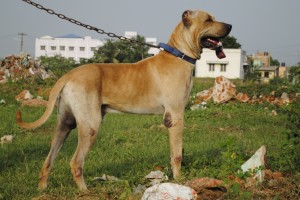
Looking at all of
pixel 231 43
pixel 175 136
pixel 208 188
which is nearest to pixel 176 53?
pixel 175 136

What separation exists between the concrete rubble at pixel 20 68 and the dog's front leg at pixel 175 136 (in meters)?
17.1

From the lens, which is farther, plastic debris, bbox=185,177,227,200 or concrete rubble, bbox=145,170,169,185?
concrete rubble, bbox=145,170,169,185

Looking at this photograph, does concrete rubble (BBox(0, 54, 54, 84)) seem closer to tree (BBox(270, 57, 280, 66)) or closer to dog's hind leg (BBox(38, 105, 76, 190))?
dog's hind leg (BBox(38, 105, 76, 190))

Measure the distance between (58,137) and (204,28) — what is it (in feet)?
8.15

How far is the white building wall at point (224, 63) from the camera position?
6956 centimetres

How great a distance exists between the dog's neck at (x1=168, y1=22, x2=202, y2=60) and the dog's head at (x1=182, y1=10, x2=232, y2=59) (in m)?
0.05

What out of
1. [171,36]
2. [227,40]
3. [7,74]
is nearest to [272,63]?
[227,40]

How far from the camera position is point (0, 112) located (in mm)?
13312

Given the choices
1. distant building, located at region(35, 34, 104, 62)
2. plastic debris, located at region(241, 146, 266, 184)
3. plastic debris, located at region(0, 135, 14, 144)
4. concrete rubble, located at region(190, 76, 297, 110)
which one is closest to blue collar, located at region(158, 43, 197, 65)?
plastic debris, located at region(241, 146, 266, 184)

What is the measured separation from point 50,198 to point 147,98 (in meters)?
1.81

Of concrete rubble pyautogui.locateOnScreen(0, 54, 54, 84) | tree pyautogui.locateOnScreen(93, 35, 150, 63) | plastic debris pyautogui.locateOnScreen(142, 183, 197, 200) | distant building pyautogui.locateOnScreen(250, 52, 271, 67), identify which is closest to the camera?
plastic debris pyautogui.locateOnScreen(142, 183, 197, 200)

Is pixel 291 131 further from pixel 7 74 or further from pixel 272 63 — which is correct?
pixel 272 63

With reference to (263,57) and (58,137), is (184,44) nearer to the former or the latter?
(58,137)

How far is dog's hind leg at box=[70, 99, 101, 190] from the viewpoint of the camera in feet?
16.7
